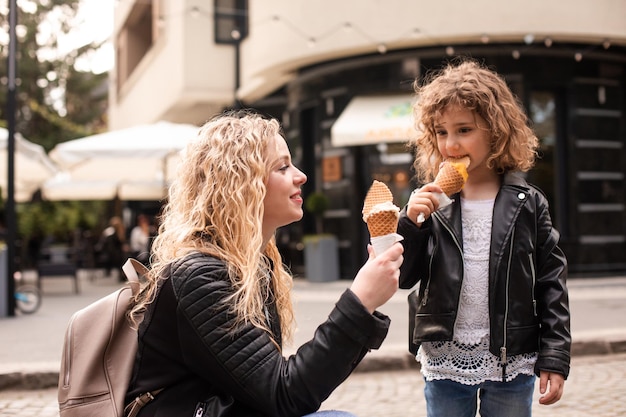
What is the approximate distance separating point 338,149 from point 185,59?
17.5ft

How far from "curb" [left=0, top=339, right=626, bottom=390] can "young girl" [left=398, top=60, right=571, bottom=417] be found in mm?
3650

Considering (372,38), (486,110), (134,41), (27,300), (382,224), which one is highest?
(134,41)

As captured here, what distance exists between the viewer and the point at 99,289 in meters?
15.2

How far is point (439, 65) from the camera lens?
46.3ft

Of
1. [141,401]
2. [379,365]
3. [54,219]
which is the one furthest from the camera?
[54,219]

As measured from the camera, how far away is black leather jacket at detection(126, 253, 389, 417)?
1841 mm

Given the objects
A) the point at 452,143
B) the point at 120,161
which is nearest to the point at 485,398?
the point at 452,143

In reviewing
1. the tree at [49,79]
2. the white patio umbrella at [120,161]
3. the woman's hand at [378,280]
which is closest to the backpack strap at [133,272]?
the woman's hand at [378,280]

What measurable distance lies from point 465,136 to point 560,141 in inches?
483

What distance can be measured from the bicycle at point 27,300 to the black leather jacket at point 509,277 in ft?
28.4

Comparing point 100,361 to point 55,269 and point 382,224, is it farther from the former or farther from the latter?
point 55,269

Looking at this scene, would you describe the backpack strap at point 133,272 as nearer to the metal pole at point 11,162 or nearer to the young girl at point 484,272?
the young girl at point 484,272

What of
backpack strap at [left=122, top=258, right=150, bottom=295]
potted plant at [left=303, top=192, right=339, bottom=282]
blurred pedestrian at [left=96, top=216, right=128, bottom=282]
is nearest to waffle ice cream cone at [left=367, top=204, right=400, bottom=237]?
backpack strap at [left=122, top=258, right=150, bottom=295]

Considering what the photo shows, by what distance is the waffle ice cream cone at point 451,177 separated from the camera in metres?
2.61
